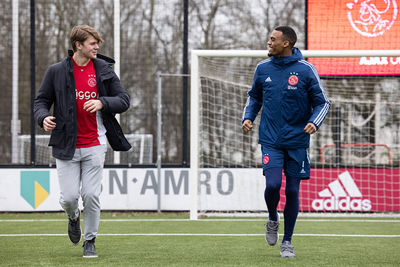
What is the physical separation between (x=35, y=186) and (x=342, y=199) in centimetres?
466

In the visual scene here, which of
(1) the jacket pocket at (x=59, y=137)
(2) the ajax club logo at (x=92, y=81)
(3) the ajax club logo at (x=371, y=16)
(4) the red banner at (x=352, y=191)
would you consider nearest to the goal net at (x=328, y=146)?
(4) the red banner at (x=352, y=191)

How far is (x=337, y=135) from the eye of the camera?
11.9 metres

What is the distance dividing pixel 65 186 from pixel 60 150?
0.96ft

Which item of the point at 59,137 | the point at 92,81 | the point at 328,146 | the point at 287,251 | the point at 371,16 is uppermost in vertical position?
the point at 371,16

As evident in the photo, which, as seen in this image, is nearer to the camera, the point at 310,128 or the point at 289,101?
the point at 310,128

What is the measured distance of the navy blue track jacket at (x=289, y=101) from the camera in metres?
5.74

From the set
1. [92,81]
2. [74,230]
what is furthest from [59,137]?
[74,230]

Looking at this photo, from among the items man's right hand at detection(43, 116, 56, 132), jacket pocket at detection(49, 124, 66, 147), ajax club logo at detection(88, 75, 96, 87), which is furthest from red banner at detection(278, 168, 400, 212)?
man's right hand at detection(43, 116, 56, 132)

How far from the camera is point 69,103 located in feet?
18.2

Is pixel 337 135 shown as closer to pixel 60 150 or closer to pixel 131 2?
pixel 131 2

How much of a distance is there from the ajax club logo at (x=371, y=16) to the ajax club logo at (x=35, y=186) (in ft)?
17.5

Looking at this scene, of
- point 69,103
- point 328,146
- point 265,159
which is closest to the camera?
point 69,103

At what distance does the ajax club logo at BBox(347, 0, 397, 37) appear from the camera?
1180cm

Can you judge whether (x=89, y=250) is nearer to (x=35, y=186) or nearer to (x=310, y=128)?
(x=310, y=128)
